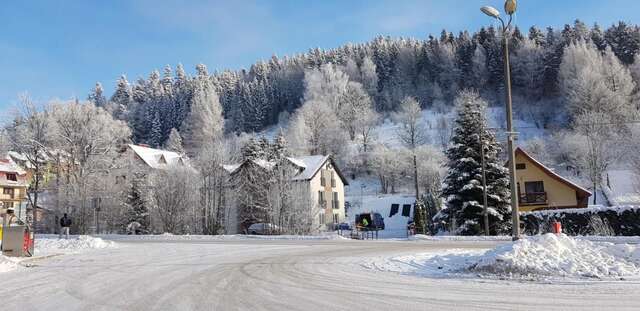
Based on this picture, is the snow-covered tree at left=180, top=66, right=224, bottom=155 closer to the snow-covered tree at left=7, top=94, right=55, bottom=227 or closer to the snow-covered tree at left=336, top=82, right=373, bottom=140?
the snow-covered tree at left=336, top=82, right=373, bottom=140

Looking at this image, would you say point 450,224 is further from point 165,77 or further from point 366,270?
point 165,77

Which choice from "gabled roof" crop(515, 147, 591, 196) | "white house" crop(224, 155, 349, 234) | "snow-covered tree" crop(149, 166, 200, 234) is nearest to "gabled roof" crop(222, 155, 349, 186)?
"white house" crop(224, 155, 349, 234)

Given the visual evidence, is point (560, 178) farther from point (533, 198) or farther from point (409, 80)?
point (409, 80)

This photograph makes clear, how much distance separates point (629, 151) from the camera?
64.9 meters

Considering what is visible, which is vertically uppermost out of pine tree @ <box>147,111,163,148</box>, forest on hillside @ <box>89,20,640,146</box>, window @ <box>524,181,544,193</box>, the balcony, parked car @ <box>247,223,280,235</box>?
forest on hillside @ <box>89,20,640,146</box>

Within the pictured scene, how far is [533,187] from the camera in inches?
1725

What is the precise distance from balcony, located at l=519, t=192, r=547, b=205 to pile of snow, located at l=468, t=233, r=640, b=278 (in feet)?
111

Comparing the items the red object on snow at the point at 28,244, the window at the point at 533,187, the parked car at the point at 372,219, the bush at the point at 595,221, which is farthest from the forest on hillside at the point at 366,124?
the red object on snow at the point at 28,244

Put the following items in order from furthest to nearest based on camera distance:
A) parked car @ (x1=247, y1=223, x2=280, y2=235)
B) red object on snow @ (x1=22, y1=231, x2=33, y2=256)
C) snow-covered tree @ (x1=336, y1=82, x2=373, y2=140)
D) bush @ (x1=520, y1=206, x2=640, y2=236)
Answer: snow-covered tree @ (x1=336, y1=82, x2=373, y2=140)
parked car @ (x1=247, y1=223, x2=280, y2=235)
bush @ (x1=520, y1=206, x2=640, y2=236)
red object on snow @ (x1=22, y1=231, x2=33, y2=256)

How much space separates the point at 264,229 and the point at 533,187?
2444 cm

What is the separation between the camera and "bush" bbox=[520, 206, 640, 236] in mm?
28766

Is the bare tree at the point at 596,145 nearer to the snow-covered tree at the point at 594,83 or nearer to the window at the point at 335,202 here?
the snow-covered tree at the point at 594,83

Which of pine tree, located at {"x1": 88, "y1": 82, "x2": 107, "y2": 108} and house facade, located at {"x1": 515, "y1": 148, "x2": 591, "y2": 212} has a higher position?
pine tree, located at {"x1": 88, "y1": 82, "x2": 107, "y2": 108}

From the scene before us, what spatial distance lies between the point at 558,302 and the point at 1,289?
11060mm
